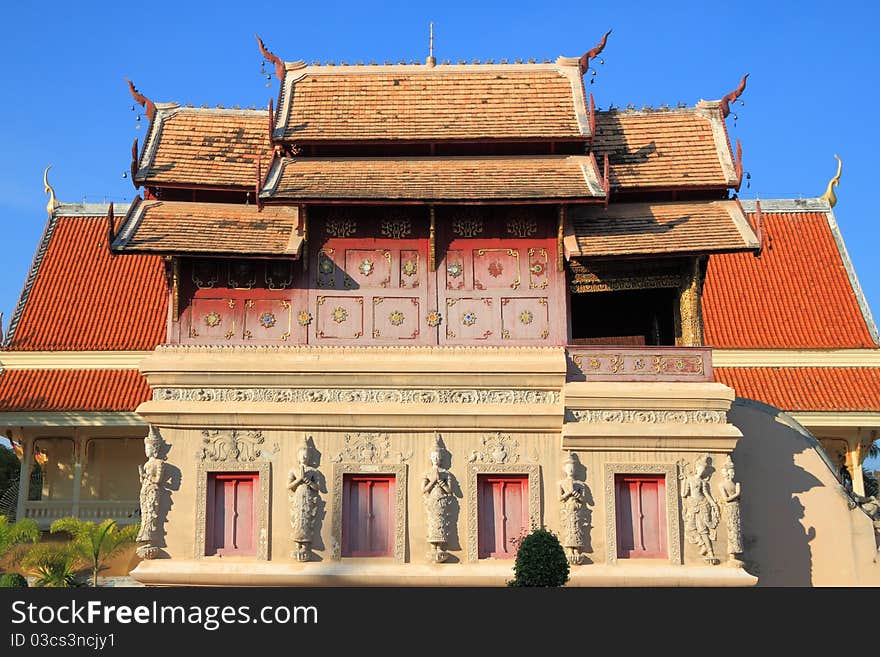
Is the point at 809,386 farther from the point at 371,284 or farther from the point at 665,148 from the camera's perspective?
the point at 371,284

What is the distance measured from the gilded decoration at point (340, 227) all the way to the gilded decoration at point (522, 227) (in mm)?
2462

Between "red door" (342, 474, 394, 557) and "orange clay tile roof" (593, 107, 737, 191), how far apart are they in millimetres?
6052

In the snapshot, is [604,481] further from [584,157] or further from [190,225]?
[190,225]

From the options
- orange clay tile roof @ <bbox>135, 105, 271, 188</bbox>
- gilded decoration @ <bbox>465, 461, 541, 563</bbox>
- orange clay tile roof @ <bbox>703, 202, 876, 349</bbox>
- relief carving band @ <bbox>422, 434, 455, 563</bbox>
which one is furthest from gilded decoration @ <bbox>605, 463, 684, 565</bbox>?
orange clay tile roof @ <bbox>703, 202, 876, 349</bbox>

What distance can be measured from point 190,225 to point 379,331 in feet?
11.3

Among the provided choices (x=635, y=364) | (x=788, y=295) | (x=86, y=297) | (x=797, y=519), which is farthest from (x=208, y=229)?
(x=788, y=295)

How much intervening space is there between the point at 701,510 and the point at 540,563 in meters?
3.28

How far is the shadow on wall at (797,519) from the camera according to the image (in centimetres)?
1817

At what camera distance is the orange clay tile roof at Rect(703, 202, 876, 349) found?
92.3ft

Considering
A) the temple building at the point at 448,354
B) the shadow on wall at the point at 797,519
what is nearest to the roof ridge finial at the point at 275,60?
the temple building at the point at 448,354

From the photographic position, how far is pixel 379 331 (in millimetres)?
17844

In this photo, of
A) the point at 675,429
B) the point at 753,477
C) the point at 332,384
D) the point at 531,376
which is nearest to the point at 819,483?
the point at 753,477

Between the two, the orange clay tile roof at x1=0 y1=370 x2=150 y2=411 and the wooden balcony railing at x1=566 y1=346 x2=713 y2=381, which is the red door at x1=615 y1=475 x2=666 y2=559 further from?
the orange clay tile roof at x1=0 y1=370 x2=150 y2=411
